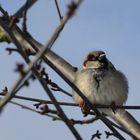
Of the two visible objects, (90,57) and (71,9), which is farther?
(90,57)

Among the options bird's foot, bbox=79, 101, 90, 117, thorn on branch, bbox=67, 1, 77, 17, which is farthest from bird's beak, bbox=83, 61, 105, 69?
thorn on branch, bbox=67, 1, 77, 17

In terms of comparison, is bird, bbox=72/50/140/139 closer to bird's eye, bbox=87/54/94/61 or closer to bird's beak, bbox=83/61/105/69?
bird's beak, bbox=83/61/105/69

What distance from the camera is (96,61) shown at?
7812 millimetres

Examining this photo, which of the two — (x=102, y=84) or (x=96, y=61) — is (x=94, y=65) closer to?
(x=96, y=61)

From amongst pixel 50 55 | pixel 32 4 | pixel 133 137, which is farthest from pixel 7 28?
pixel 50 55

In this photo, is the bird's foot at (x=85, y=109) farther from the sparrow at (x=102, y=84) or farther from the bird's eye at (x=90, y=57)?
the bird's eye at (x=90, y=57)

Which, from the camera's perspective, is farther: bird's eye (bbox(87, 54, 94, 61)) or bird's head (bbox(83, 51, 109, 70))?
bird's eye (bbox(87, 54, 94, 61))

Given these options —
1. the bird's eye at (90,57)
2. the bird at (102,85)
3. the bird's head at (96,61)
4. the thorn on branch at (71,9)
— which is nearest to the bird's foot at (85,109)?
the bird at (102,85)

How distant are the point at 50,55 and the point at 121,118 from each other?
3.55 feet

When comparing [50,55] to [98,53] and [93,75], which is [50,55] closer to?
[93,75]

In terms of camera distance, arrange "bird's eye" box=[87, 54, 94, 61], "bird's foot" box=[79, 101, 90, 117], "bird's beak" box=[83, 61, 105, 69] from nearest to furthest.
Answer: "bird's foot" box=[79, 101, 90, 117] < "bird's beak" box=[83, 61, 105, 69] < "bird's eye" box=[87, 54, 94, 61]

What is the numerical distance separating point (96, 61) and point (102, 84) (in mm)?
860

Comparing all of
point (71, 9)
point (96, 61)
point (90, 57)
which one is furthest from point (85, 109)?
point (71, 9)

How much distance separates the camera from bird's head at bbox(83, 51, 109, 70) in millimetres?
7574
